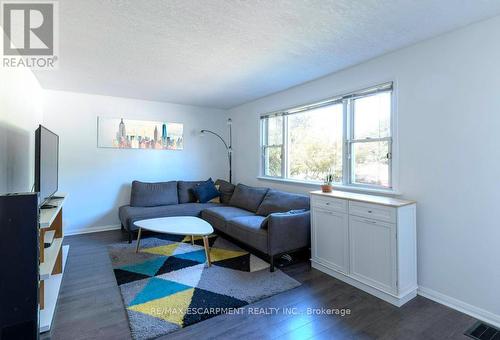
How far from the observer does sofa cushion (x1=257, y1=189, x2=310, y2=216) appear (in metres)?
3.39

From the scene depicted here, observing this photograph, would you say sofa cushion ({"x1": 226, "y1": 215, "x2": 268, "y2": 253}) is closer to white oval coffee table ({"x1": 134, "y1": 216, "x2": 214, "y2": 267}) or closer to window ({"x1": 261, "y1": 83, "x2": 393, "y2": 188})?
white oval coffee table ({"x1": 134, "y1": 216, "x2": 214, "y2": 267})

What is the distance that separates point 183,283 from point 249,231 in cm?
96

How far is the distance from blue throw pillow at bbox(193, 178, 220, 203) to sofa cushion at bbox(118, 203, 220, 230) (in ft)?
0.51

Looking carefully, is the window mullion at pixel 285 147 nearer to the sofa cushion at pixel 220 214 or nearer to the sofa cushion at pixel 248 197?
the sofa cushion at pixel 248 197

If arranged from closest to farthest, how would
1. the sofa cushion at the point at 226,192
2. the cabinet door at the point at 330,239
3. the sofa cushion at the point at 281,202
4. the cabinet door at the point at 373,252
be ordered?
the cabinet door at the point at 373,252
the cabinet door at the point at 330,239
the sofa cushion at the point at 281,202
the sofa cushion at the point at 226,192

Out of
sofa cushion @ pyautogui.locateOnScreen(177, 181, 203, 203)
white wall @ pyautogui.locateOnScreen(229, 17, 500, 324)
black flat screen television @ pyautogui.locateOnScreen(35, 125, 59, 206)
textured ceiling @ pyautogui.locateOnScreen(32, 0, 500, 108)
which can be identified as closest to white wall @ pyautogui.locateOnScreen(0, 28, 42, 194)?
black flat screen television @ pyautogui.locateOnScreen(35, 125, 59, 206)

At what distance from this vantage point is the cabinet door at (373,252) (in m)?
2.27

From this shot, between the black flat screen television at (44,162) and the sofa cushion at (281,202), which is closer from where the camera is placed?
the black flat screen television at (44,162)

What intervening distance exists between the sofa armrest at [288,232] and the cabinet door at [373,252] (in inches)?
24.0

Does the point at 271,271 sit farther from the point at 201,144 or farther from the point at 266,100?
the point at 201,144

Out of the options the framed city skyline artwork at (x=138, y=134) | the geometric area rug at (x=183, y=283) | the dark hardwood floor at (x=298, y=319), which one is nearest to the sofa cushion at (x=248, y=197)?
the geometric area rug at (x=183, y=283)

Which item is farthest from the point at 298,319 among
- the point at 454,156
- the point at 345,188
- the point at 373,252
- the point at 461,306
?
the point at 454,156

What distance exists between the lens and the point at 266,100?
4.59 metres

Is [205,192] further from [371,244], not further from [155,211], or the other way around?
[371,244]
